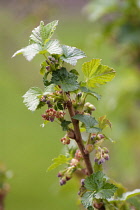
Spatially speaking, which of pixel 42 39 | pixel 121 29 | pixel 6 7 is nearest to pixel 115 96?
pixel 121 29

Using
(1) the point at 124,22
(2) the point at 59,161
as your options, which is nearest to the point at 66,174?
(2) the point at 59,161

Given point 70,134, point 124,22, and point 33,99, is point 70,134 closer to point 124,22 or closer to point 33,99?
point 33,99

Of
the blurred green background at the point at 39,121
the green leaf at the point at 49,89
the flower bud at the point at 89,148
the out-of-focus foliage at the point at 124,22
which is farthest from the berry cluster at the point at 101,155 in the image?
the out-of-focus foliage at the point at 124,22

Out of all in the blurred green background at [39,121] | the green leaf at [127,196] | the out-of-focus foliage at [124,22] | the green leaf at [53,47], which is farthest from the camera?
the blurred green background at [39,121]

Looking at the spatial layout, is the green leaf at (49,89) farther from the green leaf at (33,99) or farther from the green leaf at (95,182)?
the green leaf at (95,182)

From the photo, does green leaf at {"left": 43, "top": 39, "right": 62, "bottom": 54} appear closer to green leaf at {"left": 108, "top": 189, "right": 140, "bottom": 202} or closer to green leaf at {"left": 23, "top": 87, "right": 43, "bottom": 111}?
green leaf at {"left": 23, "top": 87, "right": 43, "bottom": 111}

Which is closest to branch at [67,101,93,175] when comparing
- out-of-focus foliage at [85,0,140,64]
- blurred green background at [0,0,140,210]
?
blurred green background at [0,0,140,210]
